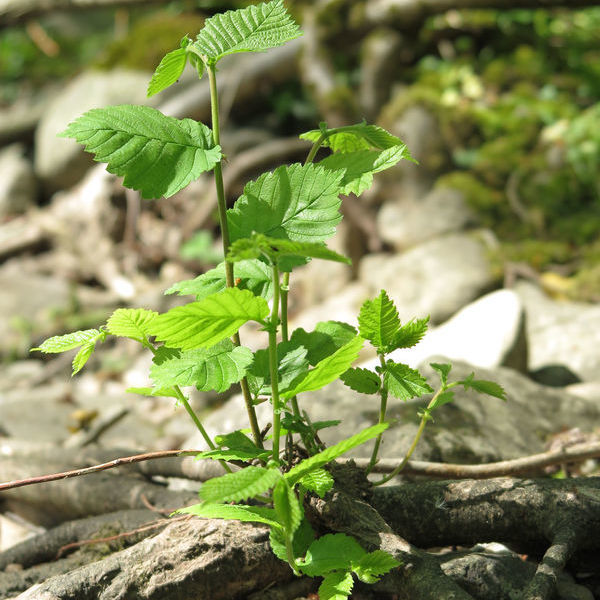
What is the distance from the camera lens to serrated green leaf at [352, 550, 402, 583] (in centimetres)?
132

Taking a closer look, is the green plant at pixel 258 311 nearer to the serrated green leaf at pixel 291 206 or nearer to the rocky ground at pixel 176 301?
the serrated green leaf at pixel 291 206

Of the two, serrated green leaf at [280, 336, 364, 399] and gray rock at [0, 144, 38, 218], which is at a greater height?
serrated green leaf at [280, 336, 364, 399]

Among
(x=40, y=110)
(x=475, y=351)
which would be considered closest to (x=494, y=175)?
(x=475, y=351)

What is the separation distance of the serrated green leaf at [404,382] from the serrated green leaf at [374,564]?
34 cm

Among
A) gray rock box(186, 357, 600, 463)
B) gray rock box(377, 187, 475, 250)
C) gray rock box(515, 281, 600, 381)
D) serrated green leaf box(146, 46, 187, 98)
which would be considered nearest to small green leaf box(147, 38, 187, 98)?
serrated green leaf box(146, 46, 187, 98)

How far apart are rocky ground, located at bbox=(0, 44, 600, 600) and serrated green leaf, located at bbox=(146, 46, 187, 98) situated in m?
Answer: 1.01

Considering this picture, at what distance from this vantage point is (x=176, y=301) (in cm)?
634

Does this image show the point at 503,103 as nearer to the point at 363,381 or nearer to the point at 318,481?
the point at 363,381

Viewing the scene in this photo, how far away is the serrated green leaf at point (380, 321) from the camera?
148 centimetres

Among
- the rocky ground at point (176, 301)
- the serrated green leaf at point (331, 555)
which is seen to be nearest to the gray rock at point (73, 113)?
the rocky ground at point (176, 301)

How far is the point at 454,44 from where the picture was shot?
289 inches

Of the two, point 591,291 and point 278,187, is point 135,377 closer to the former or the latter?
point 591,291

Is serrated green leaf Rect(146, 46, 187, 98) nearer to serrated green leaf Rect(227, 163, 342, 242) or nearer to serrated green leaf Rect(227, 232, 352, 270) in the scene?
serrated green leaf Rect(227, 163, 342, 242)

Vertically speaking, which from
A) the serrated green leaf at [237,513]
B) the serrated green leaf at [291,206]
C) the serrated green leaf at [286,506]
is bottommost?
the serrated green leaf at [237,513]
